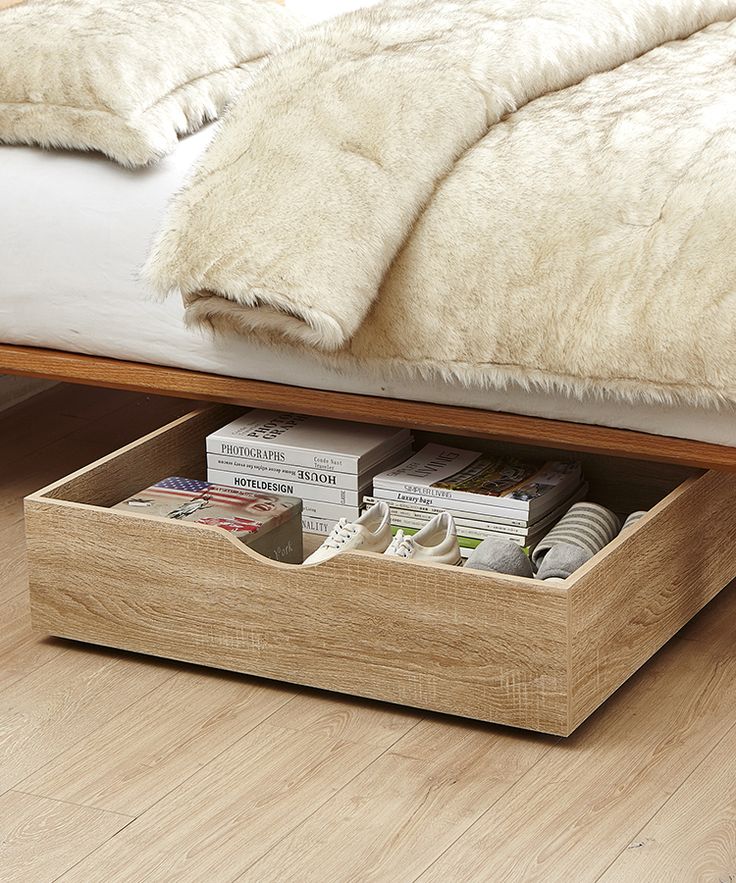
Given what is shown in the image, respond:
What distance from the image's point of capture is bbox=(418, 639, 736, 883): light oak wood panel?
4.22 feet

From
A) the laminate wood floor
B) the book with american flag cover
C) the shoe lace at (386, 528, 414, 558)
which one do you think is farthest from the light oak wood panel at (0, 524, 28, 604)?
the shoe lace at (386, 528, 414, 558)

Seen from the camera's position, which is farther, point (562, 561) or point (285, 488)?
point (285, 488)

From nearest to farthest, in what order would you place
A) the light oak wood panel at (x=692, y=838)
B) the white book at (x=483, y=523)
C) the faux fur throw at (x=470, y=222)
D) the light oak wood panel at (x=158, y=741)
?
the light oak wood panel at (x=692, y=838) → the light oak wood panel at (x=158, y=741) → the faux fur throw at (x=470, y=222) → the white book at (x=483, y=523)

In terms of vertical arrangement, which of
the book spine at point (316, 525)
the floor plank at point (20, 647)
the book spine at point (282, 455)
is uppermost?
the book spine at point (282, 455)

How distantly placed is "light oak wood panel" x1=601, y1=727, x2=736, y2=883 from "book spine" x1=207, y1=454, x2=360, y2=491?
0.65 metres

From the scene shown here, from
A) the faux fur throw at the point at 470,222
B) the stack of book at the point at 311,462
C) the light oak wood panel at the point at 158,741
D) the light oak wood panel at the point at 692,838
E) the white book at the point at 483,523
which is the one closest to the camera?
the light oak wood panel at the point at 692,838

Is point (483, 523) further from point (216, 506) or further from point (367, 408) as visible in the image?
point (216, 506)

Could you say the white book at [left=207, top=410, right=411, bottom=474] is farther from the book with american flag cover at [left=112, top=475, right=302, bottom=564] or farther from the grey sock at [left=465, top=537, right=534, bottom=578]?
the grey sock at [left=465, top=537, right=534, bottom=578]

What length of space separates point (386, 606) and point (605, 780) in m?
0.30

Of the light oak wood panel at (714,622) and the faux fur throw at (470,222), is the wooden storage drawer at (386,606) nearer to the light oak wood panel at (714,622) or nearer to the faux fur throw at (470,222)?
the light oak wood panel at (714,622)

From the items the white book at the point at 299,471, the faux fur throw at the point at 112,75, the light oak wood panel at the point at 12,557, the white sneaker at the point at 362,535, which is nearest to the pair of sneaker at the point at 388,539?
the white sneaker at the point at 362,535

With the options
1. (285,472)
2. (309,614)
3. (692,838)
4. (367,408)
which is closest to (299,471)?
(285,472)

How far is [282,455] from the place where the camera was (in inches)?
75.0

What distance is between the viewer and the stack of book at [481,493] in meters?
1.79
